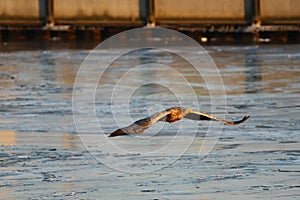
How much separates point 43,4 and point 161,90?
66.6 feet

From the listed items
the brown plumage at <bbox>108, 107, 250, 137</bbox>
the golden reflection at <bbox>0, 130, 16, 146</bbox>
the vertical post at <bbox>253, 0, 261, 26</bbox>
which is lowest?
the vertical post at <bbox>253, 0, 261, 26</bbox>

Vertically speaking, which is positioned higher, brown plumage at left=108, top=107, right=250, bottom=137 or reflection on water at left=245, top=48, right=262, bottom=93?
brown plumage at left=108, top=107, right=250, bottom=137

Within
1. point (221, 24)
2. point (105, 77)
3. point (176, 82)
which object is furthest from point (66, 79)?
point (221, 24)

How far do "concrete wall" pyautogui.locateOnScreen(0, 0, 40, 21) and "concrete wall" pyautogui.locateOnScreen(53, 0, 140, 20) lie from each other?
147 cm

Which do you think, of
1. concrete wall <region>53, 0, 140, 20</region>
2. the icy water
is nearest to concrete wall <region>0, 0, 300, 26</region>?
concrete wall <region>53, 0, 140, 20</region>

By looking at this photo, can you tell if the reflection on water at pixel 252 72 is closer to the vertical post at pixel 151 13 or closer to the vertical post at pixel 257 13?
the vertical post at pixel 257 13

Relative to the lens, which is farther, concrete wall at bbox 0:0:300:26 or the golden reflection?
concrete wall at bbox 0:0:300:26

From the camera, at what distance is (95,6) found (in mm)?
37594

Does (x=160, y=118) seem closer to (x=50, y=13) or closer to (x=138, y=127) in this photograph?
(x=138, y=127)

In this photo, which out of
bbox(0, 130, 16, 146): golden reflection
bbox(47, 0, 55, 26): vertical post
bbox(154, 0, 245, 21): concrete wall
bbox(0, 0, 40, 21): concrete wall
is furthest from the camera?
bbox(0, 0, 40, 21): concrete wall

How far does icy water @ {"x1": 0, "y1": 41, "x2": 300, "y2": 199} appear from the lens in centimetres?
946

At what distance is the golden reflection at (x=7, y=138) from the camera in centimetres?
1227

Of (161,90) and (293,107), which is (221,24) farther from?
(293,107)

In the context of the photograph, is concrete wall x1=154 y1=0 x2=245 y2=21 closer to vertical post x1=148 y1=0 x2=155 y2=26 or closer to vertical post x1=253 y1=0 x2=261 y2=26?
vertical post x1=253 y1=0 x2=261 y2=26
